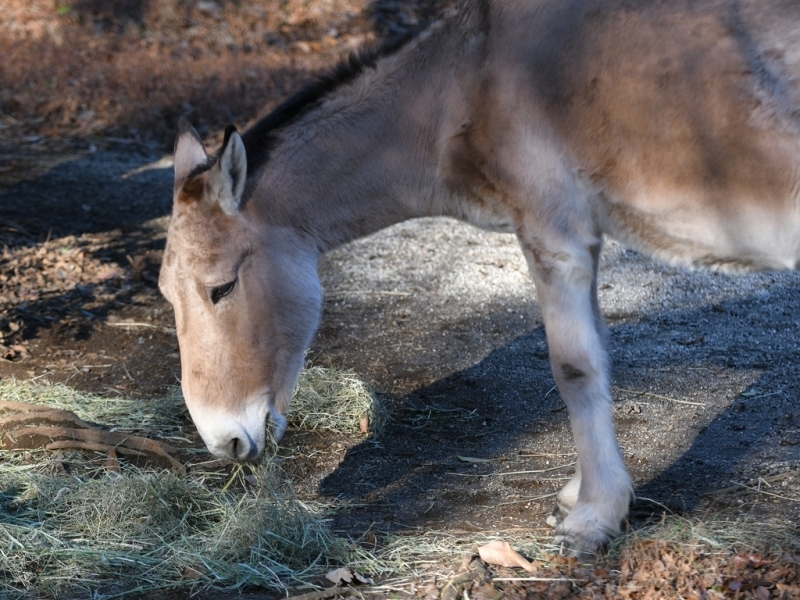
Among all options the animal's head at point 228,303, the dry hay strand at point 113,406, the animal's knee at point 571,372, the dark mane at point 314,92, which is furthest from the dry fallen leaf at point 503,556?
the dry hay strand at point 113,406

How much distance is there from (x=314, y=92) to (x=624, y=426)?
2.24 meters

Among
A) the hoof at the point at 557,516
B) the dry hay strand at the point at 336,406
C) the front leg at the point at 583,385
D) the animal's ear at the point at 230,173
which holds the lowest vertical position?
the dry hay strand at the point at 336,406

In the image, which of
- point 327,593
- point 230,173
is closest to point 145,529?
point 327,593

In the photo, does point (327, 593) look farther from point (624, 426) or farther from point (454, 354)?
point (454, 354)

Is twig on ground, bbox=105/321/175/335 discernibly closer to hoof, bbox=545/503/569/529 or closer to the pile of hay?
the pile of hay

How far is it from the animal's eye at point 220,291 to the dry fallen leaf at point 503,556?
4.45ft

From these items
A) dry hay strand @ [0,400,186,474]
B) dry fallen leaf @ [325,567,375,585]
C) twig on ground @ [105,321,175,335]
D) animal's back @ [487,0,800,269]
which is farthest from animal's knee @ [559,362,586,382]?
twig on ground @ [105,321,175,335]

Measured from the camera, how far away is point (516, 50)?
330cm

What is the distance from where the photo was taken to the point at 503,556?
3279 millimetres

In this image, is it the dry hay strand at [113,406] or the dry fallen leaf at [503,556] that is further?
the dry hay strand at [113,406]

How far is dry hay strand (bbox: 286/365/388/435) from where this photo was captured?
4703mm

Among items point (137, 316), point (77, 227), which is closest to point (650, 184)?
point (137, 316)

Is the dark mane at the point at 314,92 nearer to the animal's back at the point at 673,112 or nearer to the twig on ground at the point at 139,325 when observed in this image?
the animal's back at the point at 673,112

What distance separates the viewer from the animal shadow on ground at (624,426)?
12.9ft
